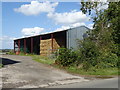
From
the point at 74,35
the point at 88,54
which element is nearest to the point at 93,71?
the point at 88,54

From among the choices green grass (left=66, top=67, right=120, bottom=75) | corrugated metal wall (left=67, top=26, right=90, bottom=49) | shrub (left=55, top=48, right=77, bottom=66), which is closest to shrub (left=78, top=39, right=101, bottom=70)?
shrub (left=55, top=48, right=77, bottom=66)

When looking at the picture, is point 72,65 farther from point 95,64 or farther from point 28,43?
point 28,43

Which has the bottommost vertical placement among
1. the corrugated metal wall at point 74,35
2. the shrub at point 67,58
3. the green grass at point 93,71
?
the green grass at point 93,71

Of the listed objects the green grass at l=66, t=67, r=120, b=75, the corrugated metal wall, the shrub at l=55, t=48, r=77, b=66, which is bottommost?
the green grass at l=66, t=67, r=120, b=75

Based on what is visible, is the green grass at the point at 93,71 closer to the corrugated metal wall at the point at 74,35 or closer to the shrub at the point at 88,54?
the shrub at the point at 88,54

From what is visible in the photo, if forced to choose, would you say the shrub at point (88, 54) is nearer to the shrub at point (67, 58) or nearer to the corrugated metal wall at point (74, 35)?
the shrub at point (67, 58)

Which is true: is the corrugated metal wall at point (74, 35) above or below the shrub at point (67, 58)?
above

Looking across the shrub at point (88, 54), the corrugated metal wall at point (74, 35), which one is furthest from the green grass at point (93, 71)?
the corrugated metal wall at point (74, 35)

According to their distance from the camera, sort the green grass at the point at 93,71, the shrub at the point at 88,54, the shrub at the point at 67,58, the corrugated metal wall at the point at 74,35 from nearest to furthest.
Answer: the green grass at the point at 93,71
the shrub at the point at 88,54
the shrub at the point at 67,58
the corrugated metal wall at the point at 74,35

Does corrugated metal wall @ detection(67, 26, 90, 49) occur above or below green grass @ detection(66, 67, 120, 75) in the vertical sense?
above

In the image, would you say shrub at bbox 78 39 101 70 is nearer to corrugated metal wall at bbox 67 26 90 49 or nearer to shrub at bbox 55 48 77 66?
shrub at bbox 55 48 77 66

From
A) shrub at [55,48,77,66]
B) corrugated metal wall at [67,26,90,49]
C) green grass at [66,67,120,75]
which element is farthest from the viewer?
corrugated metal wall at [67,26,90,49]

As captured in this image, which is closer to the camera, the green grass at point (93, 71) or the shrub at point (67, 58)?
the green grass at point (93, 71)

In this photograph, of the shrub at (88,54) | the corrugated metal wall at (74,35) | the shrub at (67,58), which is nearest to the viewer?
the shrub at (88,54)
